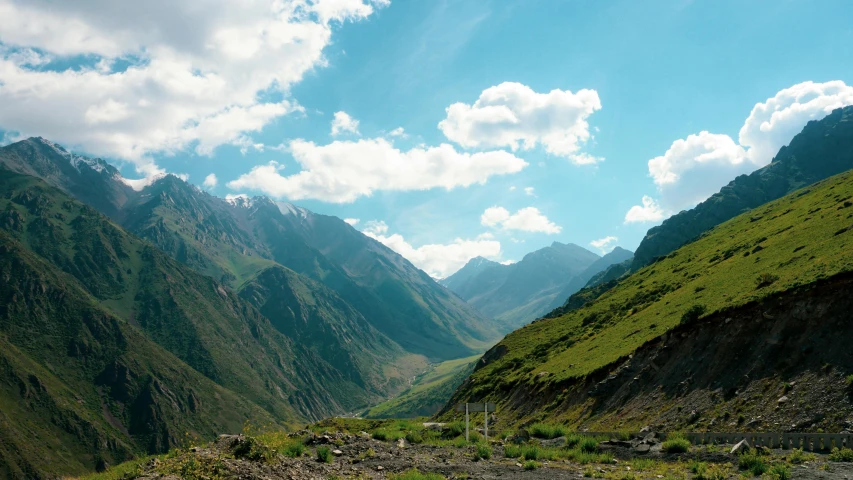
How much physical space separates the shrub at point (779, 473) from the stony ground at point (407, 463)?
0.15 metres

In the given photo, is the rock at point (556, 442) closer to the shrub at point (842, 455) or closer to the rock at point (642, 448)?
the rock at point (642, 448)

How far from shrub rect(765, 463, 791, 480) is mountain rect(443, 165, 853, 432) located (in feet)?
37.5

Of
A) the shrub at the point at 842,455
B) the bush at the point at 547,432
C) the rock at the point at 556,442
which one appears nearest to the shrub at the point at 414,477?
the rock at the point at 556,442

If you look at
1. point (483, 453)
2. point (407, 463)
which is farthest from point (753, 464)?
point (407, 463)

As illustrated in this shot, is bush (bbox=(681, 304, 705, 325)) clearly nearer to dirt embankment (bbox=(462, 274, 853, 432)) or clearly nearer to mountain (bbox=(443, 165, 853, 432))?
mountain (bbox=(443, 165, 853, 432))

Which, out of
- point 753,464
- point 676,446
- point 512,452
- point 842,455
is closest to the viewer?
point 753,464

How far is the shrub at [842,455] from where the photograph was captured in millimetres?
21359

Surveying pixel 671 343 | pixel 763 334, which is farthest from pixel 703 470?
pixel 671 343

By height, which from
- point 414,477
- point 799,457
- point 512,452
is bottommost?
point 799,457

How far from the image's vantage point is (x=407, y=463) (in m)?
23.3

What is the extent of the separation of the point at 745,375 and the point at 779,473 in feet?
67.5

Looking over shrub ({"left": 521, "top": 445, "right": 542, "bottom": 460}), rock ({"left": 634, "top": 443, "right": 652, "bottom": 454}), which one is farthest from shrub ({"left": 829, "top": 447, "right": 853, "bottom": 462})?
shrub ({"left": 521, "top": 445, "right": 542, "bottom": 460})

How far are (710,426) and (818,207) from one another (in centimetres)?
7413

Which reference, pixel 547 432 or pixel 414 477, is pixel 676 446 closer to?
pixel 547 432
